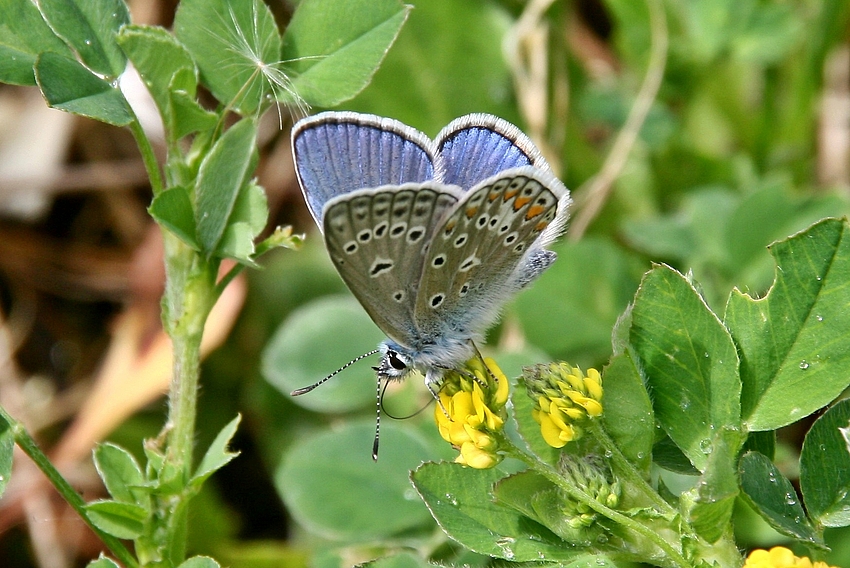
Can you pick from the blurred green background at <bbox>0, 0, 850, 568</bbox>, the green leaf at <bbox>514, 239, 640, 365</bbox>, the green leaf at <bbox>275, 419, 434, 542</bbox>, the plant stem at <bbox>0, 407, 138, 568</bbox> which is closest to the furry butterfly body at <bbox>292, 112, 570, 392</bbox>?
the green leaf at <bbox>275, 419, 434, 542</bbox>

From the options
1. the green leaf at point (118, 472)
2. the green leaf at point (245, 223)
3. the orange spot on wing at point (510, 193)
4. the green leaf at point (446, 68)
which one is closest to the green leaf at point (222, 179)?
the green leaf at point (245, 223)

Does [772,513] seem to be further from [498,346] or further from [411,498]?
[498,346]

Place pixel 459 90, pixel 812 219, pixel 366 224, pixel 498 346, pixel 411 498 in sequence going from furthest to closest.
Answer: pixel 459 90, pixel 498 346, pixel 812 219, pixel 411 498, pixel 366 224

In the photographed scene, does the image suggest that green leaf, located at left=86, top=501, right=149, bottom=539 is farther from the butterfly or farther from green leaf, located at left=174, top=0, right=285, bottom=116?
green leaf, located at left=174, top=0, right=285, bottom=116

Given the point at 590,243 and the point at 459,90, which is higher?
the point at 459,90

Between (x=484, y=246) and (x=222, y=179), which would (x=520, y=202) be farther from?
(x=222, y=179)

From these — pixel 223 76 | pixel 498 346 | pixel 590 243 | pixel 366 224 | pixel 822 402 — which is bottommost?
pixel 498 346

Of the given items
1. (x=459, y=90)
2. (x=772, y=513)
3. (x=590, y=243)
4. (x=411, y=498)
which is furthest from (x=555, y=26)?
(x=772, y=513)

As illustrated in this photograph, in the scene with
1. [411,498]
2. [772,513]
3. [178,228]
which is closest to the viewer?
[772,513]

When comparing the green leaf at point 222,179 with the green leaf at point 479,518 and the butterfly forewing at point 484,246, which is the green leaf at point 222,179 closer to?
the butterfly forewing at point 484,246
